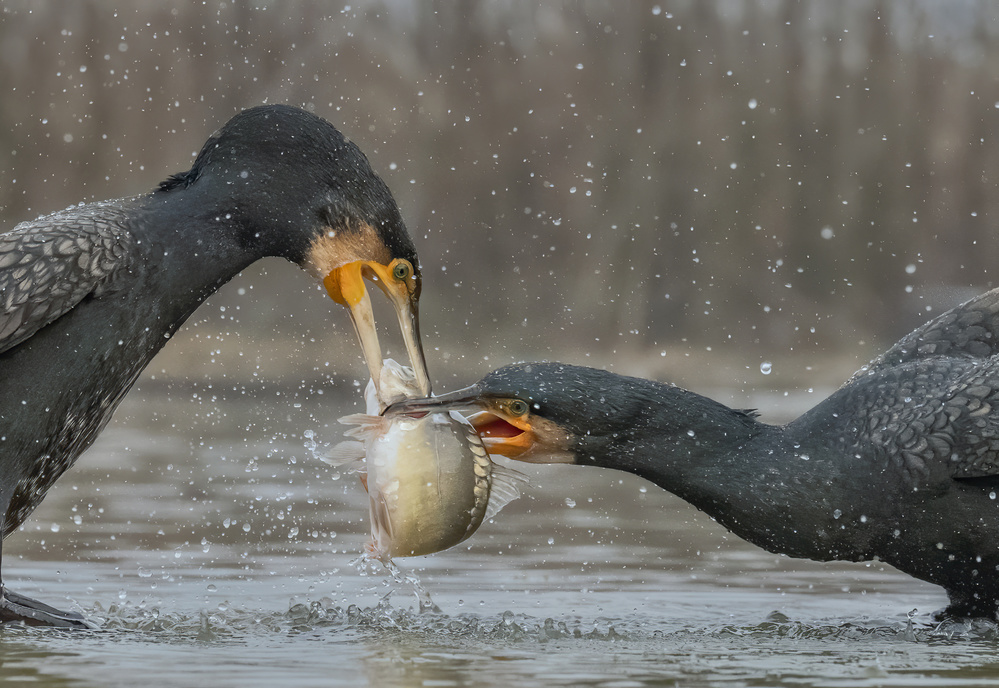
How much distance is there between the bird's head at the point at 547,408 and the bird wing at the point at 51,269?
36.0 inches

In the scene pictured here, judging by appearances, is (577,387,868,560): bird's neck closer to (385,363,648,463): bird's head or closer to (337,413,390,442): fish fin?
(385,363,648,463): bird's head

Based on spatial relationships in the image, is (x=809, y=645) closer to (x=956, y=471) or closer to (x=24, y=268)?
(x=956, y=471)

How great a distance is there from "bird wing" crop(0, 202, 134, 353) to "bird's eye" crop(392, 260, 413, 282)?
2.74ft

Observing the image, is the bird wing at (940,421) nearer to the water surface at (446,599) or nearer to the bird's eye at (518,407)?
the water surface at (446,599)

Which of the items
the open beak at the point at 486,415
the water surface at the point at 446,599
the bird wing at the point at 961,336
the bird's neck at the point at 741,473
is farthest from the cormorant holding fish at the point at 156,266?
the bird wing at the point at 961,336

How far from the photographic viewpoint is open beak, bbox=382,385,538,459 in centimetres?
417

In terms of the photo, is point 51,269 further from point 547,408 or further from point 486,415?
point 547,408

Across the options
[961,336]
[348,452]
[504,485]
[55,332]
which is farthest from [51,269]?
[961,336]

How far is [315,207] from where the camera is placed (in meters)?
4.66

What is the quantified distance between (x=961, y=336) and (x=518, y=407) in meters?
1.59

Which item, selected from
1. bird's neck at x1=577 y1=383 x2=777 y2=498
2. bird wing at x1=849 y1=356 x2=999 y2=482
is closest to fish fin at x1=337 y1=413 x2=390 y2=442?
bird's neck at x1=577 y1=383 x2=777 y2=498

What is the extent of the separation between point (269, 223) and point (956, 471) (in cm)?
215

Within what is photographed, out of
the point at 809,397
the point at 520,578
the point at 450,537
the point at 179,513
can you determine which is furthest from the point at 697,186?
the point at 450,537

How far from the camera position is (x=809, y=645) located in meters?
4.12
